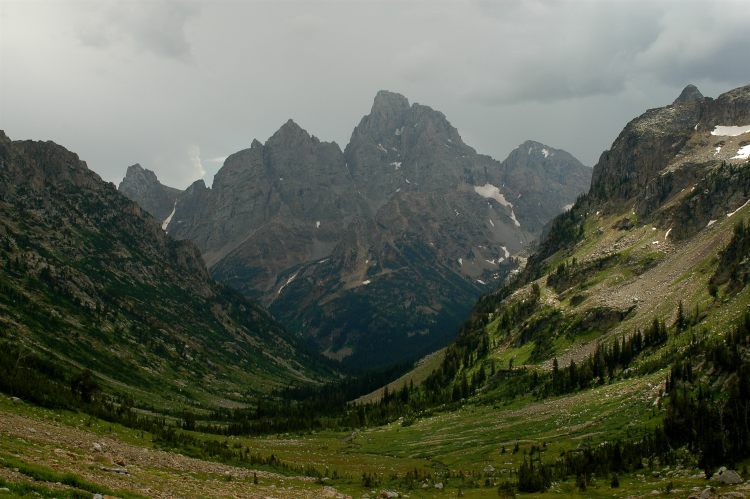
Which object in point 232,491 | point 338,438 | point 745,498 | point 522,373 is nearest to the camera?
point 745,498

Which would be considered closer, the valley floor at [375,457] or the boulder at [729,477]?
the valley floor at [375,457]

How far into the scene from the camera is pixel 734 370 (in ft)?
301

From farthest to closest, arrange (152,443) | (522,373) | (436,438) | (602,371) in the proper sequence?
(522,373) < (602,371) < (436,438) < (152,443)

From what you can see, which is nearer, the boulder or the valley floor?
the valley floor

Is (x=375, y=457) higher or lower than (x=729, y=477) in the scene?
lower

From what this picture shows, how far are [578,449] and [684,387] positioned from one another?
1922 centimetres

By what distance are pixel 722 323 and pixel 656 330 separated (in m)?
20.2

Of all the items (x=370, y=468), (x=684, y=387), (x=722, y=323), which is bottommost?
(x=370, y=468)

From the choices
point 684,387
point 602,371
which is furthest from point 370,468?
point 602,371

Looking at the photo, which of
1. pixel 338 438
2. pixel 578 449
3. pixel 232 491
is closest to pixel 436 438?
pixel 338 438

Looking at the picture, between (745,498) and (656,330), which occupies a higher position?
(656,330)

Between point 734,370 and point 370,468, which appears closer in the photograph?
point 734,370

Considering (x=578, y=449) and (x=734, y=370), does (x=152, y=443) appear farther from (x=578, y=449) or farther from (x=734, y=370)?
(x=734, y=370)

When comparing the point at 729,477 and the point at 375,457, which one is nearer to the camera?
the point at 729,477
